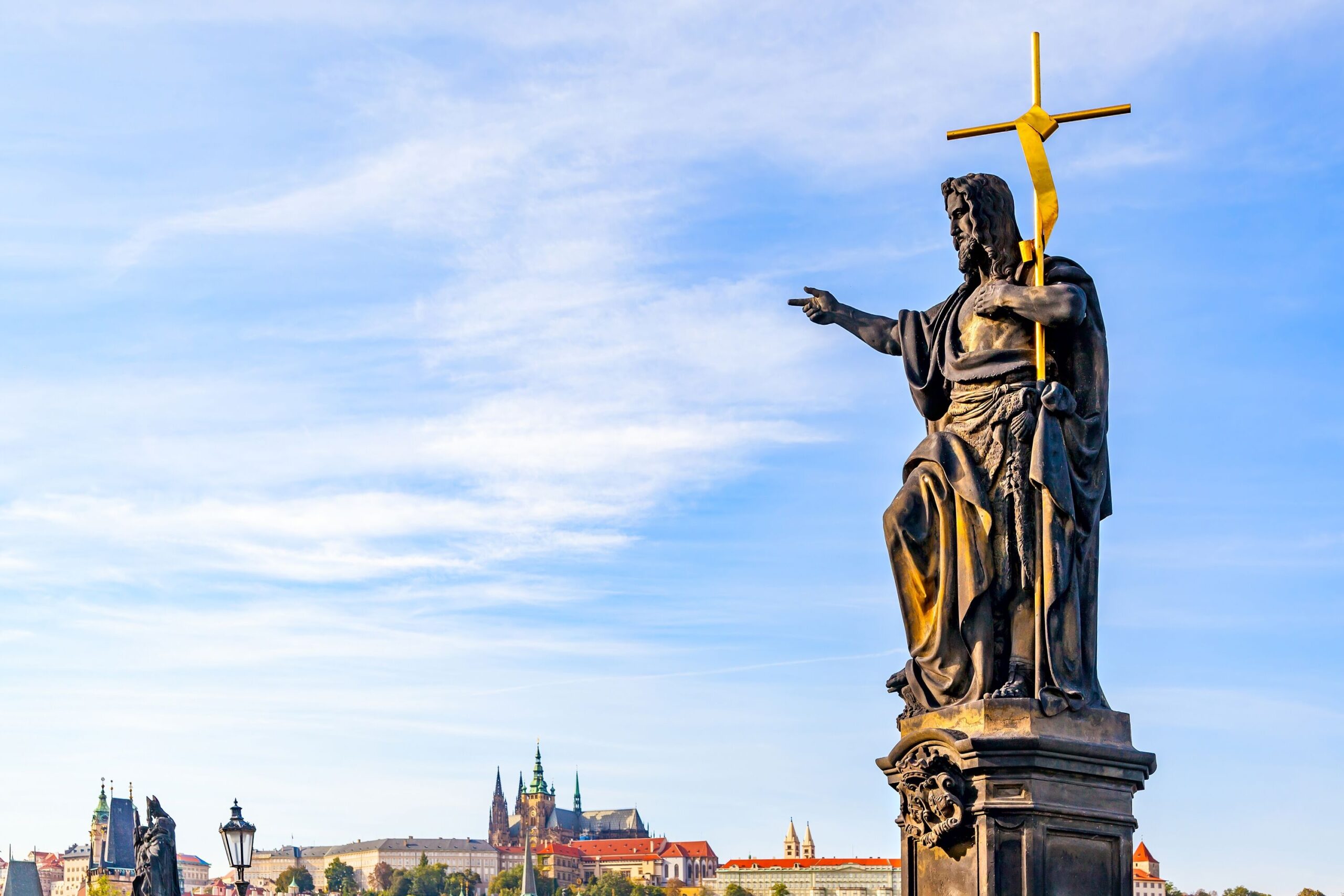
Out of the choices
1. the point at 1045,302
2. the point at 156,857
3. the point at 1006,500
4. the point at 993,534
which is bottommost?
the point at 156,857

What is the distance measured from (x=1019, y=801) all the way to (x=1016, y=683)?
1.71 feet

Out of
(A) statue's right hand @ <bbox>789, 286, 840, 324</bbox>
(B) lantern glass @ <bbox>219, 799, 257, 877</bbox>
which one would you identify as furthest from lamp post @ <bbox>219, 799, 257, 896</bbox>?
(A) statue's right hand @ <bbox>789, 286, 840, 324</bbox>

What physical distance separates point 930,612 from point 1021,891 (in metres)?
1.34

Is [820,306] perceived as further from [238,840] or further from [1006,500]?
[238,840]

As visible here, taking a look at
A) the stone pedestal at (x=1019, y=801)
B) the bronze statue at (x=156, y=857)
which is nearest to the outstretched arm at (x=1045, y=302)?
the stone pedestal at (x=1019, y=801)

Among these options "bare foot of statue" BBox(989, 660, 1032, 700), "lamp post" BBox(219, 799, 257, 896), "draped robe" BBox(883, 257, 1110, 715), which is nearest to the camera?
"bare foot of statue" BBox(989, 660, 1032, 700)

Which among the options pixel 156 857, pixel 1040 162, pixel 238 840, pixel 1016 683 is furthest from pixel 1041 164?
pixel 156 857

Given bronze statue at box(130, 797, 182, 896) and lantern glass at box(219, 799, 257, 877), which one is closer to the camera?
lantern glass at box(219, 799, 257, 877)

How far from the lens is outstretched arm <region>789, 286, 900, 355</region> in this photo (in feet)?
31.6

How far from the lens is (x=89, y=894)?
131375 millimetres

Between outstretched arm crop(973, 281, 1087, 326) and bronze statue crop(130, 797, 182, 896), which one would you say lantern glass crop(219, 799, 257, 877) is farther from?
outstretched arm crop(973, 281, 1087, 326)

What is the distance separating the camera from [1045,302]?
28.6 ft

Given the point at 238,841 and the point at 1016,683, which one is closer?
the point at 1016,683

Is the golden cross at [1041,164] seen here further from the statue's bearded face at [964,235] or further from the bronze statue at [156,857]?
the bronze statue at [156,857]
